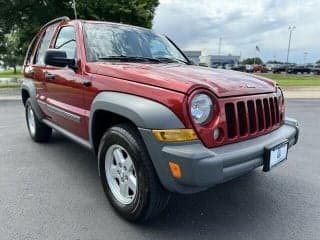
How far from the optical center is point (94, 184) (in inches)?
159

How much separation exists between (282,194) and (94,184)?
6.77 feet

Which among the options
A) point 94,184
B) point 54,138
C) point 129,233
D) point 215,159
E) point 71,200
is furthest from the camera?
point 54,138

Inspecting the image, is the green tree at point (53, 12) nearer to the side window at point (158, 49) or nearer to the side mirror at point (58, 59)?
the side window at point (158, 49)

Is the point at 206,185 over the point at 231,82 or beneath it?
beneath

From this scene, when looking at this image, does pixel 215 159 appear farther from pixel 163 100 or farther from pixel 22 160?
pixel 22 160

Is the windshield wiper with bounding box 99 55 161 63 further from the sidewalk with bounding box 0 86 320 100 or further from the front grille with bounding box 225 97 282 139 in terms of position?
the sidewalk with bounding box 0 86 320 100

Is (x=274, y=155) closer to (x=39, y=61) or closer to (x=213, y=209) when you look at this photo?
(x=213, y=209)

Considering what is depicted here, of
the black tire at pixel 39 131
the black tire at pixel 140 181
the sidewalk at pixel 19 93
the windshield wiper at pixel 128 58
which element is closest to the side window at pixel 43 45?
the black tire at pixel 39 131

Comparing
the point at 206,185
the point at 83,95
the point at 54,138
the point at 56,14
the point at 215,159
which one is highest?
the point at 56,14

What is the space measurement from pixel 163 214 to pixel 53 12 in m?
17.8

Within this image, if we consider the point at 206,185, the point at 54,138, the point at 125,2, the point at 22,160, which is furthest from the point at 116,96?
the point at 125,2

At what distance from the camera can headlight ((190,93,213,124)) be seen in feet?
8.89

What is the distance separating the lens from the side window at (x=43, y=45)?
519cm

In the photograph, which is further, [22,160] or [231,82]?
[22,160]
